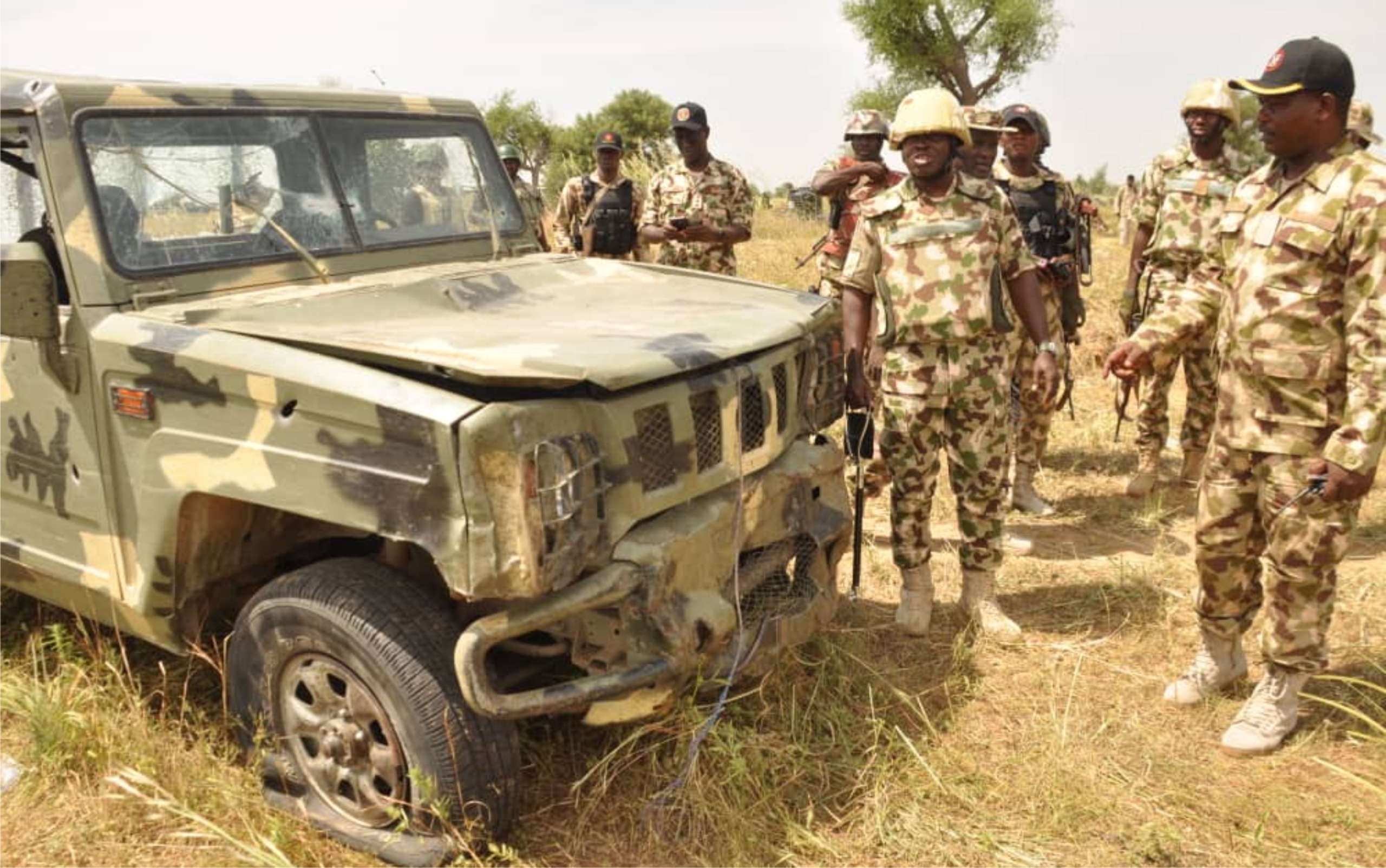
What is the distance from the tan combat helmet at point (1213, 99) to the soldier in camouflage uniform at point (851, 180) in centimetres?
144

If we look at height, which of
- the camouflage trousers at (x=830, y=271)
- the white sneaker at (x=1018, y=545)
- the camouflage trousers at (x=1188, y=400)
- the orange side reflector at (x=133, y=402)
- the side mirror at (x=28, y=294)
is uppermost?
the side mirror at (x=28, y=294)

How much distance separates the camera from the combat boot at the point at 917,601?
4262 mm

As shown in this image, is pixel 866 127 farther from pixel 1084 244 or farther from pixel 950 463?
pixel 950 463

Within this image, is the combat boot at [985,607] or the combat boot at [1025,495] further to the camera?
the combat boot at [1025,495]

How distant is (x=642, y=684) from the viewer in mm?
2723

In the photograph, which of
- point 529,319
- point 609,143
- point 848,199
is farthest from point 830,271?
point 529,319

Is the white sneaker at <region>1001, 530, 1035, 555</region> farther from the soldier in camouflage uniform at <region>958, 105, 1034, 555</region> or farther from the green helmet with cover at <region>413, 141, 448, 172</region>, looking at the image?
the green helmet with cover at <region>413, 141, 448, 172</region>

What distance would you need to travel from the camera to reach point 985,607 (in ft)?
14.0

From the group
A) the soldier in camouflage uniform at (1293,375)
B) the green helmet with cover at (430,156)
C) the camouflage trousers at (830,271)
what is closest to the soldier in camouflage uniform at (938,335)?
the soldier in camouflage uniform at (1293,375)

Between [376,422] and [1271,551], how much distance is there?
246 cm

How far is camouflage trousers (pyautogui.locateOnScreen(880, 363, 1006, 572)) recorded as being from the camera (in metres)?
4.07

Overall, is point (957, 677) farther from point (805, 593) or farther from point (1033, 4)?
point (1033, 4)

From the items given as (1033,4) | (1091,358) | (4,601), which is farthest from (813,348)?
(1033,4)

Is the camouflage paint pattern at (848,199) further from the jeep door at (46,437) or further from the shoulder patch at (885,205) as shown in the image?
the jeep door at (46,437)
